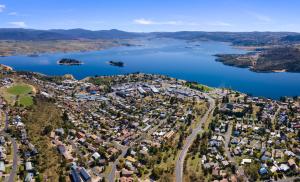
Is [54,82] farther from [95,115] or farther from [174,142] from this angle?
[174,142]

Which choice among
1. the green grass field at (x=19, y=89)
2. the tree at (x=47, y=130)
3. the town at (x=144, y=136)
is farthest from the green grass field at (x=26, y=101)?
the tree at (x=47, y=130)

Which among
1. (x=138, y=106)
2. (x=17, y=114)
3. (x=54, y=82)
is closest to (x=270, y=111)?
(x=138, y=106)

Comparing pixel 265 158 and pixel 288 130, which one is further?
pixel 288 130

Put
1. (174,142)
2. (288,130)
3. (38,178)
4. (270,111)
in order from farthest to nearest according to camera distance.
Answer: (270,111)
(288,130)
(174,142)
(38,178)

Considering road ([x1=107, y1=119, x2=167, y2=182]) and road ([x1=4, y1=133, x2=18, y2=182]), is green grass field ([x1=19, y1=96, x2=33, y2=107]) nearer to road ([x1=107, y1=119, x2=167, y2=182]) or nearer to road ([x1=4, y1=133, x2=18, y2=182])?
road ([x1=4, y1=133, x2=18, y2=182])

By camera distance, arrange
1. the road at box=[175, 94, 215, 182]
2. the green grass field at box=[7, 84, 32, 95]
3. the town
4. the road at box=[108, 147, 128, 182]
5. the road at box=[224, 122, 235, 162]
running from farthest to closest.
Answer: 1. the green grass field at box=[7, 84, 32, 95]
2. the road at box=[224, 122, 235, 162]
3. the road at box=[175, 94, 215, 182]
4. the town
5. the road at box=[108, 147, 128, 182]

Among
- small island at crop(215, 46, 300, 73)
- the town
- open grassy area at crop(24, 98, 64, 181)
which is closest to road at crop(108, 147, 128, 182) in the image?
the town
